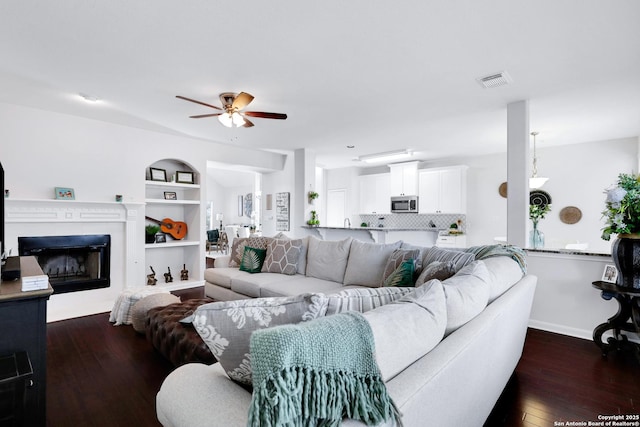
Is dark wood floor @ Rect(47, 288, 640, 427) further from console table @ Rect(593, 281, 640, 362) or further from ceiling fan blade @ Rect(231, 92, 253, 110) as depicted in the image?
ceiling fan blade @ Rect(231, 92, 253, 110)

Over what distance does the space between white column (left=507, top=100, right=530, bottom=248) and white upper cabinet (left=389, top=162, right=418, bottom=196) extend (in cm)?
378

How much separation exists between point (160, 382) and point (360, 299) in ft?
6.39

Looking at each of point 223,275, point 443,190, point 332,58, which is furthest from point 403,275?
point 443,190

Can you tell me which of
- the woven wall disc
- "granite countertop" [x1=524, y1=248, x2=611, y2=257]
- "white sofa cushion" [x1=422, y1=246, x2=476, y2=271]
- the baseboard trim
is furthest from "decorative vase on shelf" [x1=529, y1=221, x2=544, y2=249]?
the woven wall disc

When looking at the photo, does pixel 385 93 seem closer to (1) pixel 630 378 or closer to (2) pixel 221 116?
(2) pixel 221 116

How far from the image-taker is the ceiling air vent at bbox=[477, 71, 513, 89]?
9.79 ft

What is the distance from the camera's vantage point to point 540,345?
3051 mm

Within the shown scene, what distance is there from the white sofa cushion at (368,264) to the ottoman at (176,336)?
153cm

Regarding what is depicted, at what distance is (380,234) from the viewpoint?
553cm

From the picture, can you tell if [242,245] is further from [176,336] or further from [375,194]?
[375,194]

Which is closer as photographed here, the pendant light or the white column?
the white column

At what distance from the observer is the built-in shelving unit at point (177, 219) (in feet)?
17.3

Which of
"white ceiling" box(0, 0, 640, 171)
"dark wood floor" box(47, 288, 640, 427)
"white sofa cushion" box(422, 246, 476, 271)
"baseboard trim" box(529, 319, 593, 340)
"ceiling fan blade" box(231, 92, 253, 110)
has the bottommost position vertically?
"dark wood floor" box(47, 288, 640, 427)

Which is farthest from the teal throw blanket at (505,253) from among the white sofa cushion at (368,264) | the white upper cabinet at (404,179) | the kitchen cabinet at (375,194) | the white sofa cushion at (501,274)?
the kitchen cabinet at (375,194)
